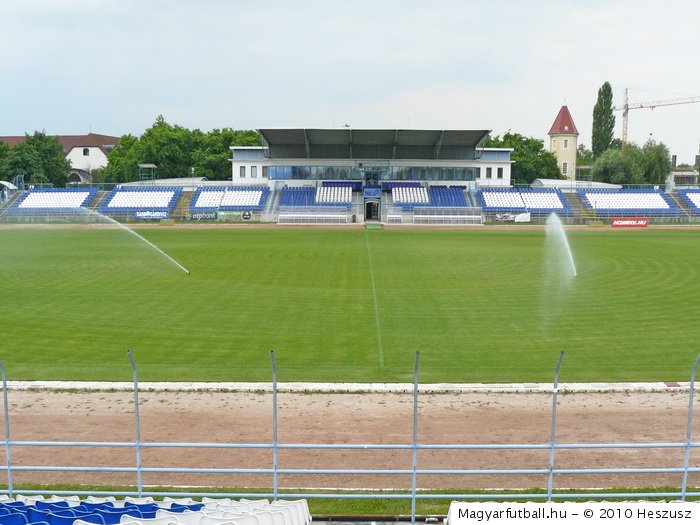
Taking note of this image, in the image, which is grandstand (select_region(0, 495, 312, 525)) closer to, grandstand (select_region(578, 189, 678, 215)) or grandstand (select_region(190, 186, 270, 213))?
grandstand (select_region(190, 186, 270, 213))

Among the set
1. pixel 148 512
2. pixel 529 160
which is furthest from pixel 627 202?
pixel 148 512

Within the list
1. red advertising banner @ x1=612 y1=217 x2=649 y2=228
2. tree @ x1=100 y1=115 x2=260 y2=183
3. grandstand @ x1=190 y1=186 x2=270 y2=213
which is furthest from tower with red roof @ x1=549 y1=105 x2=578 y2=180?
grandstand @ x1=190 y1=186 x2=270 y2=213

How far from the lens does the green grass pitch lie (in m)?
18.8

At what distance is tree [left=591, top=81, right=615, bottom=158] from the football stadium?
3615 inches

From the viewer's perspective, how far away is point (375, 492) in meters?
11.2

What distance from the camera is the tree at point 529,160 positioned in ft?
396

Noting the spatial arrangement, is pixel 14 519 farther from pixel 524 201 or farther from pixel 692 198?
pixel 692 198

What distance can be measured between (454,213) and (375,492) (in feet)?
241

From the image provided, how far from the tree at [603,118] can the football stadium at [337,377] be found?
3615 inches

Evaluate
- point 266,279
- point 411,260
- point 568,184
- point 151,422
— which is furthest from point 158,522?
point 568,184

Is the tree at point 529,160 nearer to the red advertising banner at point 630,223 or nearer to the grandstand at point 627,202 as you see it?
the grandstand at point 627,202

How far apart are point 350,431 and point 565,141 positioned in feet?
425

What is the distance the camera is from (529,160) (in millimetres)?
121125

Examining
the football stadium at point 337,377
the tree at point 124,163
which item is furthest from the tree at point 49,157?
the football stadium at point 337,377
